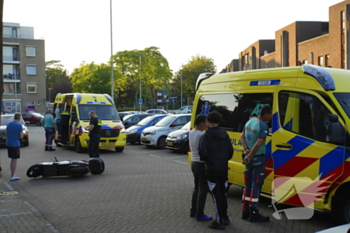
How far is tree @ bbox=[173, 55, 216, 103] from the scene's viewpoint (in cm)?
6619

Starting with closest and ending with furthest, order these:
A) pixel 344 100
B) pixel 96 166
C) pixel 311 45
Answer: pixel 344 100 → pixel 96 166 → pixel 311 45

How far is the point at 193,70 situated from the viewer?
218ft

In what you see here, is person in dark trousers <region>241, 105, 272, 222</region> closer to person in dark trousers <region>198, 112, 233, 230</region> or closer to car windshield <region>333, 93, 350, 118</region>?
person in dark trousers <region>198, 112, 233, 230</region>

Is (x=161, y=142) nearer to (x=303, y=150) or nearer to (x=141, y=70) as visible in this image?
(x=303, y=150)

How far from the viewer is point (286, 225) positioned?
6.26 m

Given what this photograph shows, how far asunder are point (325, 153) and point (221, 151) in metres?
1.48

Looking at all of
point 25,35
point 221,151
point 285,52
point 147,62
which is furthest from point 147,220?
point 25,35

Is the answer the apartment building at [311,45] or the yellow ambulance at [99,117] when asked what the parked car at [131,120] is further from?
the apartment building at [311,45]

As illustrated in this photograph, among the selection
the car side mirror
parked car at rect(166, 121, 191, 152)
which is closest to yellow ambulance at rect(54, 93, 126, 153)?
parked car at rect(166, 121, 191, 152)

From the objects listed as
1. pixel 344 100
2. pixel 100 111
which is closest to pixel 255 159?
pixel 344 100

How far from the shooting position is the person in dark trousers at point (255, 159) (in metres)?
6.21

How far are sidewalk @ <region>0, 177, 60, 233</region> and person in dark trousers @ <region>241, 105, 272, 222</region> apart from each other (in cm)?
300

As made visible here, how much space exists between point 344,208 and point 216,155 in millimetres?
1915

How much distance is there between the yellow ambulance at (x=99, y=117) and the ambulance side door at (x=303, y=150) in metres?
11.1
